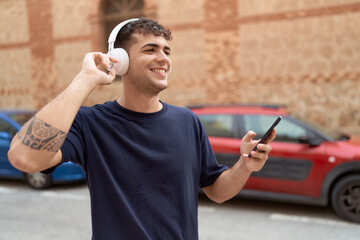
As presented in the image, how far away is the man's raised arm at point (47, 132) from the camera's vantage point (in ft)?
4.02

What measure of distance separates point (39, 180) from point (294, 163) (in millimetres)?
4889

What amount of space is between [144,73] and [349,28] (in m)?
9.59

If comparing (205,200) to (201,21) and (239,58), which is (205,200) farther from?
(201,21)

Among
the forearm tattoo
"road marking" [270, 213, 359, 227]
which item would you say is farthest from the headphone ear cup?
"road marking" [270, 213, 359, 227]

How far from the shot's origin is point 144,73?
5.33ft

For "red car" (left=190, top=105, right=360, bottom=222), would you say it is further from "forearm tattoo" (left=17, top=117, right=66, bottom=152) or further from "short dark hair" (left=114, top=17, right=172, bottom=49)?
"forearm tattoo" (left=17, top=117, right=66, bottom=152)

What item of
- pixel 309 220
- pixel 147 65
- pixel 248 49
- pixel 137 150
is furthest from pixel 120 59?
pixel 248 49

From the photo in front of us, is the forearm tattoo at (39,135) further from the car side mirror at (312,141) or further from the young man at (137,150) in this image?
the car side mirror at (312,141)

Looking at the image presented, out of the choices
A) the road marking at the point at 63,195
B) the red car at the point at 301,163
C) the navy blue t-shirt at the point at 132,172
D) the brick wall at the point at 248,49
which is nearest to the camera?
the navy blue t-shirt at the point at 132,172

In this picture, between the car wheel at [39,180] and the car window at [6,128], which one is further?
the car window at [6,128]

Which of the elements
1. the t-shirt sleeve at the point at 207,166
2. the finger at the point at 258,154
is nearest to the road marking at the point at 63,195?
the t-shirt sleeve at the point at 207,166

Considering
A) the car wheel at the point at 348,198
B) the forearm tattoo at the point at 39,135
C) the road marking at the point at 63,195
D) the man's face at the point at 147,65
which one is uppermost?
the man's face at the point at 147,65

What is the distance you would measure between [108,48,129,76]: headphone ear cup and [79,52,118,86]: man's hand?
0.05 metres

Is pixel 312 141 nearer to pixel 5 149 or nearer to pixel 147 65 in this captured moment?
pixel 147 65
